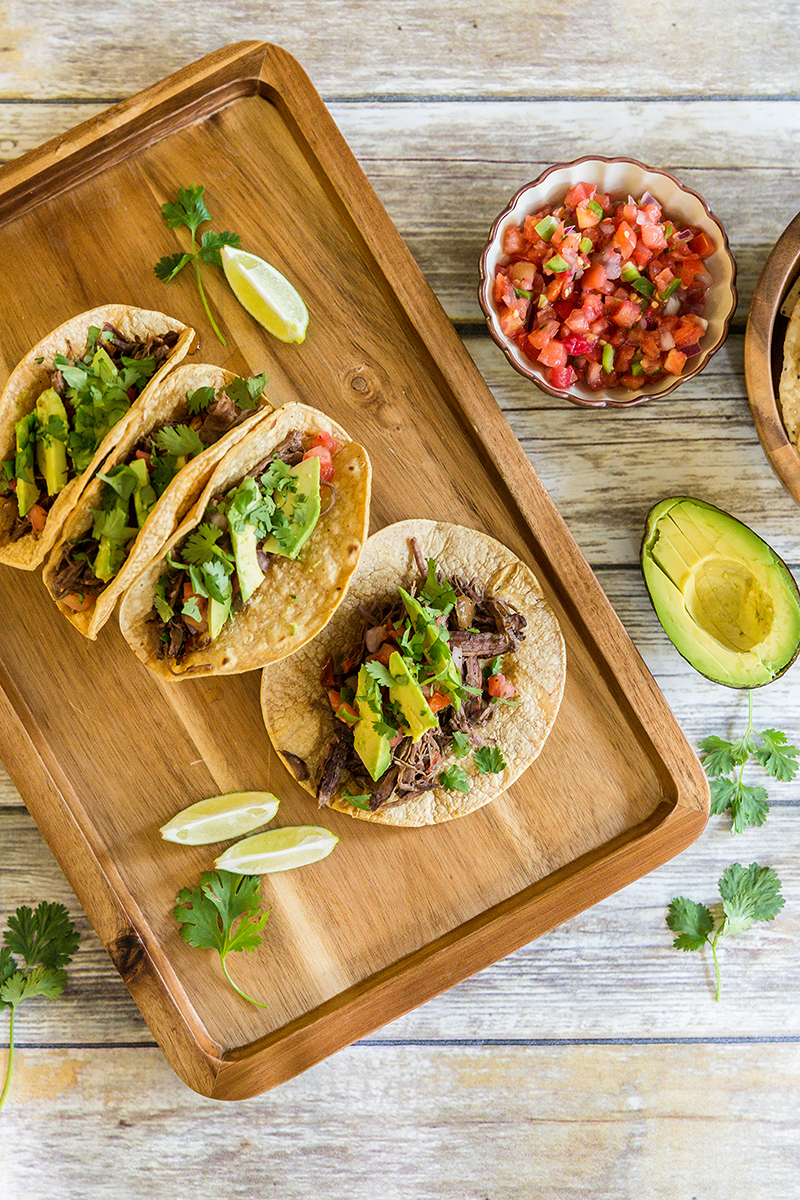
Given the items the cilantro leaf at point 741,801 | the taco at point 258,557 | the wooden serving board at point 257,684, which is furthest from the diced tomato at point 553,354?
the cilantro leaf at point 741,801

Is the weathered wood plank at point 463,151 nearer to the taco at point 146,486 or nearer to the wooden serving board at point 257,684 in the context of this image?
the wooden serving board at point 257,684

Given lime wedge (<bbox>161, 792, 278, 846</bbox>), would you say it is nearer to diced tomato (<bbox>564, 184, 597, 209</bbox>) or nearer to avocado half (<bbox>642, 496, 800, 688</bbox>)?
Result: avocado half (<bbox>642, 496, 800, 688</bbox>)

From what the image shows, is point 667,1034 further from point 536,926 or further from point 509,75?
point 509,75

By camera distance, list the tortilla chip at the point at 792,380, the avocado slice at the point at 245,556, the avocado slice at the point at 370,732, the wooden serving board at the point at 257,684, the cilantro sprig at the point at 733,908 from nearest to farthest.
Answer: the avocado slice at the point at 245,556 → the avocado slice at the point at 370,732 → the tortilla chip at the point at 792,380 → the wooden serving board at the point at 257,684 → the cilantro sprig at the point at 733,908

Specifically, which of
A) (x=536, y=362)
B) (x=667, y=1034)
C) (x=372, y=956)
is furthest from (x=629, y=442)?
(x=667, y=1034)

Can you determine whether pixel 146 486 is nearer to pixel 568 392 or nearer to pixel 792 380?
pixel 568 392

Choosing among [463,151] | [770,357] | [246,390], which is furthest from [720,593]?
[463,151]

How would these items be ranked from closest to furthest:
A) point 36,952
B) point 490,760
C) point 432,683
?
point 432,683
point 490,760
point 36,952
